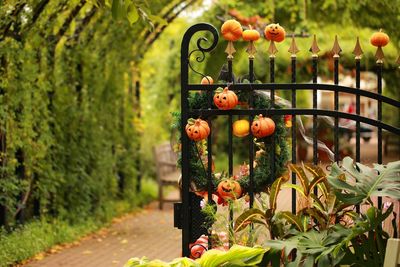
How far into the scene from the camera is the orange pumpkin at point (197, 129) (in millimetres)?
6094

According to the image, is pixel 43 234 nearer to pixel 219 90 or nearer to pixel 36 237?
pixel 36 237

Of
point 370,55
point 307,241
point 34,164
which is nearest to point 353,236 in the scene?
point 307,241

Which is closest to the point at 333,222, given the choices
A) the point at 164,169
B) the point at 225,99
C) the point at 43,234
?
the point at 225,99

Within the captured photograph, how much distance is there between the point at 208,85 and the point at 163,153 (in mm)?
9819

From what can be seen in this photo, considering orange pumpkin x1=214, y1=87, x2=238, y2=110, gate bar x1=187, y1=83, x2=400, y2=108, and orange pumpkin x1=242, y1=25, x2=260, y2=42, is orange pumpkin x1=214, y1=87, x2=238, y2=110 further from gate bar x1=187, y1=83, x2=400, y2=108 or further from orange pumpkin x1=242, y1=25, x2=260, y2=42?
orange pumpkin x1=242, y1=25, x2=260, y2=42

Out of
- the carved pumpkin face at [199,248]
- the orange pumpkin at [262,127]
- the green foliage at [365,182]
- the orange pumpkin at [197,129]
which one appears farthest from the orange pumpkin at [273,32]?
the carved pumpkin face at [199,248]

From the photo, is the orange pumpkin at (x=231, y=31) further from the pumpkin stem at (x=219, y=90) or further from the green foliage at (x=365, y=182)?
the green foliage at (x=365, y=182)

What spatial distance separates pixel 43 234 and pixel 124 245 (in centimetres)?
114

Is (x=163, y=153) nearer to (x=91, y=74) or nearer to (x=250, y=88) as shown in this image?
(x=91, y=74)

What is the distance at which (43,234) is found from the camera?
10336mm

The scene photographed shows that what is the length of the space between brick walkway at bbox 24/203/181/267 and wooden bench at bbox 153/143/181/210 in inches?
43.7

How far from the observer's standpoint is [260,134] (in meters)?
6.09

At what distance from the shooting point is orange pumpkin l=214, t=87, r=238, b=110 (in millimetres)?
6078

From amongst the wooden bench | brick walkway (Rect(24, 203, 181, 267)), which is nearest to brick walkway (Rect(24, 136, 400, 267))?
brick walkway (Rect(24, 203, 181, 267))
